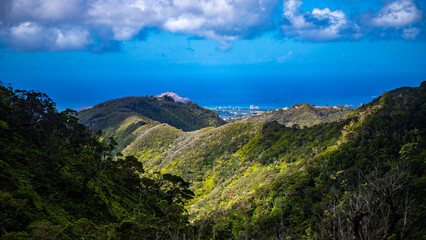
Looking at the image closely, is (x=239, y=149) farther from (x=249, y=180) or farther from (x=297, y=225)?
(x=297, y=225)

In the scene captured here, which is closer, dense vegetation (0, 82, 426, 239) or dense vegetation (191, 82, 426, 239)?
dense vegetation (0, 82, 426, 239)

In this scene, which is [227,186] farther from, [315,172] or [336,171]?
[336,171]

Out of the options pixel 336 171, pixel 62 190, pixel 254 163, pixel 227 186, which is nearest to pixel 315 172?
pixel 336 171

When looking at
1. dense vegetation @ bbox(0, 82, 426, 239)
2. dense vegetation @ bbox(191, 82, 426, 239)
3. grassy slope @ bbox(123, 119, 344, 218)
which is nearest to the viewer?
dense vegetation @ bbox(0, 82, 426, 239)

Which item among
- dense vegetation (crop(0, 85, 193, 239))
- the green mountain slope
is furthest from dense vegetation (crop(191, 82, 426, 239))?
dense vegetation (crop(0, 85, 193, 239))

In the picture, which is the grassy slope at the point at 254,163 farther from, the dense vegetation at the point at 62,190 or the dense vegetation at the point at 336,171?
the dense vegetation at the point at 62,190

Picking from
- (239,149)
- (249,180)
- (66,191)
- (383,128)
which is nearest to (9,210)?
(66,191)

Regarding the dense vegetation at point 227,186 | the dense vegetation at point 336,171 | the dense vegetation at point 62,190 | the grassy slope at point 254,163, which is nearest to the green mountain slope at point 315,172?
the dense vegetation at point 336,171

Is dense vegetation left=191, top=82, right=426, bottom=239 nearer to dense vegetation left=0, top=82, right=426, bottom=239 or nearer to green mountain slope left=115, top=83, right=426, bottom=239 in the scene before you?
green mountain slope left=115, top=83, right=426, bottom=239

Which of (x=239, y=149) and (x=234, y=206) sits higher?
(x=239, y=149)
